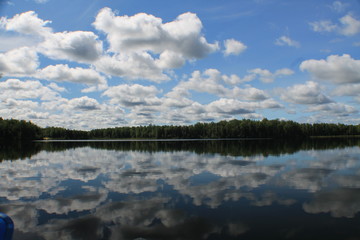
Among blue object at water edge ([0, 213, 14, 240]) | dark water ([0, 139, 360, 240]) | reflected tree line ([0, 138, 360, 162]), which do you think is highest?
blue object at water edge ([0, 213, 14, 240])

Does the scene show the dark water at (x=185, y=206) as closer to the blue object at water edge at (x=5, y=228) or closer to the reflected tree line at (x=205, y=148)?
the blue object at water edge at (x=5, y=228)

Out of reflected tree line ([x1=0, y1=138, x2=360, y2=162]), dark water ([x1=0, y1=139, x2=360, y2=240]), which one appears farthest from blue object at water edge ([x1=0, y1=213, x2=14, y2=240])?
reflected tree line ([x1=0, y1=138, x2=360, y2=162])

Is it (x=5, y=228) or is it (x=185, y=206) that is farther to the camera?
(x=185, y=206)

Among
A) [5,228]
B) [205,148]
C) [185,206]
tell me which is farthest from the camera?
[205,148]

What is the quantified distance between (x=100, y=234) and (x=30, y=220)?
4144 mm

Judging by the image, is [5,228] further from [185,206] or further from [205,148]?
[205,148]

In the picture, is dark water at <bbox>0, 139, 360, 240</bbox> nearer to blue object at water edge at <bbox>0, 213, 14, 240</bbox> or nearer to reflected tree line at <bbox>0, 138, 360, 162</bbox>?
blue object at water edge at <bbox>0, 213, 14, 240</bbox>

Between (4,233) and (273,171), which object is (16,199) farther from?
(273,171)

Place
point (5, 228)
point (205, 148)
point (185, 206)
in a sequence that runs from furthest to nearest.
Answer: point (205, 148)
point (185, 206)
point (5, 228)

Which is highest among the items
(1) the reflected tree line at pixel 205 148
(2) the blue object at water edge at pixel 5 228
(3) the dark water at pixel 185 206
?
(2) the blue object at water edge at pixel 5 228

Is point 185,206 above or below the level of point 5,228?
below

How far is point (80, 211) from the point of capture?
13531 mm

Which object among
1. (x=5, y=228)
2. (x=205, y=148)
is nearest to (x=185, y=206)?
(x=5, y=228)

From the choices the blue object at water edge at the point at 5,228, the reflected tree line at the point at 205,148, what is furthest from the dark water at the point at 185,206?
the reflected tree line at the point at 205,148
